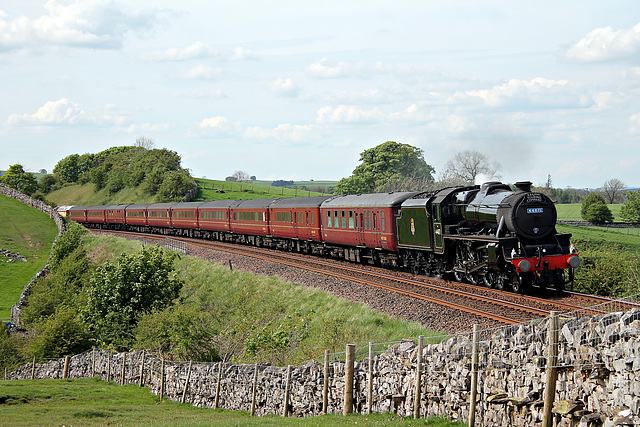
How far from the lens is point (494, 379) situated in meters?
10.2

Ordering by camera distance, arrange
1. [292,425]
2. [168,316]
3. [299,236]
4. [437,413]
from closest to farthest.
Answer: [437,413], [292,425], [168,316], [299,236]

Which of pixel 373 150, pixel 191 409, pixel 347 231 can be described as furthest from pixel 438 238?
pixel 373 150

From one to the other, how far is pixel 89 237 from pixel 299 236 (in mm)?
39577

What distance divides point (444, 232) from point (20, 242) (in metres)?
63.2

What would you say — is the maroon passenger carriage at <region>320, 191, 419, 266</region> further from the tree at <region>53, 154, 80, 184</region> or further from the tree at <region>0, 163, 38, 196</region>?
the tree at <region>53, 154, 80, 184</region>

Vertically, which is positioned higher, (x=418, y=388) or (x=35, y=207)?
(x=35, y=207)

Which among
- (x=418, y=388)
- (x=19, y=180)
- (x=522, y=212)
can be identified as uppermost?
(x=19, y=180)

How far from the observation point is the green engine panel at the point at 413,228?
1021 inches

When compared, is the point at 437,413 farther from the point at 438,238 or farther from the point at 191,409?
the point at 438,238

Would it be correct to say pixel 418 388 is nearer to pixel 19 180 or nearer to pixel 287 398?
pixel 287 398

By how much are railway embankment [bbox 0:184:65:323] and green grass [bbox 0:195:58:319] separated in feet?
2.36

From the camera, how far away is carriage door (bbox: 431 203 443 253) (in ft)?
81.3

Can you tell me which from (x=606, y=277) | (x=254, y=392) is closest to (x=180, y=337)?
(x=254, y=392)

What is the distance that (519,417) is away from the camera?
9.48 metres
